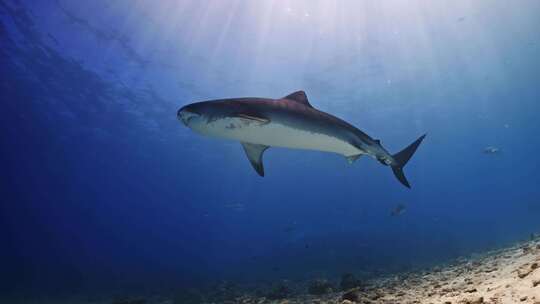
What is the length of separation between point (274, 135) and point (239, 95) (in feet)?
95.3

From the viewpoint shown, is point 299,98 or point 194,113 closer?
point 194,113

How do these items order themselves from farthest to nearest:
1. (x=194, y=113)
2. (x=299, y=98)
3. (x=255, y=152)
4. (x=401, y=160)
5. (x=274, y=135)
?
(x=401, y=160) → (x=255, y=152) → (x=299, y=98) → (x=274, y=135) → (x=194, y=113)

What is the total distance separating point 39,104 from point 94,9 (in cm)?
1702

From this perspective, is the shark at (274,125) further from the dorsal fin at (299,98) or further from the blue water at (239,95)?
the blue water at (239,95)

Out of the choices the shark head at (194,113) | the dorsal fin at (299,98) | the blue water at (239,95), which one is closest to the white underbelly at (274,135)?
the shark head at (194,113)

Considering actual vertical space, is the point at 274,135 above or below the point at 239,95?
below

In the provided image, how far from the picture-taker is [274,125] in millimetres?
4770

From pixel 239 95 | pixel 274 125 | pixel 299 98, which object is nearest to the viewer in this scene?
pixel 274 125

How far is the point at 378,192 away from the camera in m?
82.2

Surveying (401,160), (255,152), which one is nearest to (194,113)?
(255,152)

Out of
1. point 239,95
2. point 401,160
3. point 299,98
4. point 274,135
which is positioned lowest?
point 274,135

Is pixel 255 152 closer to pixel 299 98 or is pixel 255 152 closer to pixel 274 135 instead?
pixel 274 135

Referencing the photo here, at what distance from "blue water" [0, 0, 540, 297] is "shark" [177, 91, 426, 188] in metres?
11.8

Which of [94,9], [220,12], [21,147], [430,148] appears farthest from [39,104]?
[430,148]
